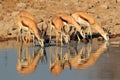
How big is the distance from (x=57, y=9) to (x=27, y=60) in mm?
11205

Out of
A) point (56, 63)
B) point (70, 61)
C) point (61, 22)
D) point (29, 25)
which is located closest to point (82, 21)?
point (61, 22)

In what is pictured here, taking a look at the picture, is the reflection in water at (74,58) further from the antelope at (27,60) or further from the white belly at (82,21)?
the white belly at (82,21)

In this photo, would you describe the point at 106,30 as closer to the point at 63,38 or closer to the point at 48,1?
the point at 63,38

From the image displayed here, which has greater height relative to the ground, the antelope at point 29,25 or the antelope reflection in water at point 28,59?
the antelope at point 29,25

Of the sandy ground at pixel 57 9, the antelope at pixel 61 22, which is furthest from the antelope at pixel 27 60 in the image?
the sandy ground at pixel 57 9

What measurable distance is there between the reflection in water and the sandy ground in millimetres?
5430

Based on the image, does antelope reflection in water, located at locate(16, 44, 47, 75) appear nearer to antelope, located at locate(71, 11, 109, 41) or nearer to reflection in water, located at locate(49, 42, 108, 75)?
reflection in water, located at locate(49, 42, 108, 75)

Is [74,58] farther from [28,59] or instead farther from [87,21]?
[87,21]

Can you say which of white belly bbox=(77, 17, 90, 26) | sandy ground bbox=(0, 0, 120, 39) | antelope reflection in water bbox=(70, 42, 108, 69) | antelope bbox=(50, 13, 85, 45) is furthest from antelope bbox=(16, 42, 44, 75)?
sandy ground bbox=(0, 0, 120, 39)

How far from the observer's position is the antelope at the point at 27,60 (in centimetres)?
1880

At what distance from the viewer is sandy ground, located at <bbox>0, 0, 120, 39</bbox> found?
2891 cm

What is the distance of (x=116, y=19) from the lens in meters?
29.3

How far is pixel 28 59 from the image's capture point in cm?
2078

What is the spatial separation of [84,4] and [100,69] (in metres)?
14.6
